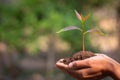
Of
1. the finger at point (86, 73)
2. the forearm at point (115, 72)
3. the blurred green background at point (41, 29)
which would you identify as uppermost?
the blurred green background at point (41, 29)

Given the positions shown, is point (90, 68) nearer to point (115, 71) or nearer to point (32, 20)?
point (115, 71)

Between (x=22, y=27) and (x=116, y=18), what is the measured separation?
158cm

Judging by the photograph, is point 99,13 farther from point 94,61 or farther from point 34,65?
point 94,61

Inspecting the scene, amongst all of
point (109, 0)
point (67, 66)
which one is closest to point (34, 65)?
point (109, 0)

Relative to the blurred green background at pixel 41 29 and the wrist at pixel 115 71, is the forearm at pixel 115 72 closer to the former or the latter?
the wrist at pixel 115 71

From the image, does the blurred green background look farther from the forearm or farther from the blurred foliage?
the forearm

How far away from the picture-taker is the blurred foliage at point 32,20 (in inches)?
163

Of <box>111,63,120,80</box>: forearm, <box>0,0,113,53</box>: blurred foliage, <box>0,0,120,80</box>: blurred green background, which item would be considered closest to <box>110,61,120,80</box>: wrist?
<box>111,63,120,80</box>: forearm

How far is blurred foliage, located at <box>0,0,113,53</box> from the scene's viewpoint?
4148 mm

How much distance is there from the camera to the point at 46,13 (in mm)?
4246

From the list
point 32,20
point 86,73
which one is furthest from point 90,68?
point 32,20

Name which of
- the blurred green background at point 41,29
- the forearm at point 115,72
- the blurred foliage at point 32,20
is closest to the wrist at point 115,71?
the forearm at point 115,72

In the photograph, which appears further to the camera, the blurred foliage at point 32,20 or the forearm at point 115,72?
the blurred foliage at point 32,20

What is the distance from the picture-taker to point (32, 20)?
4238 millimetres
